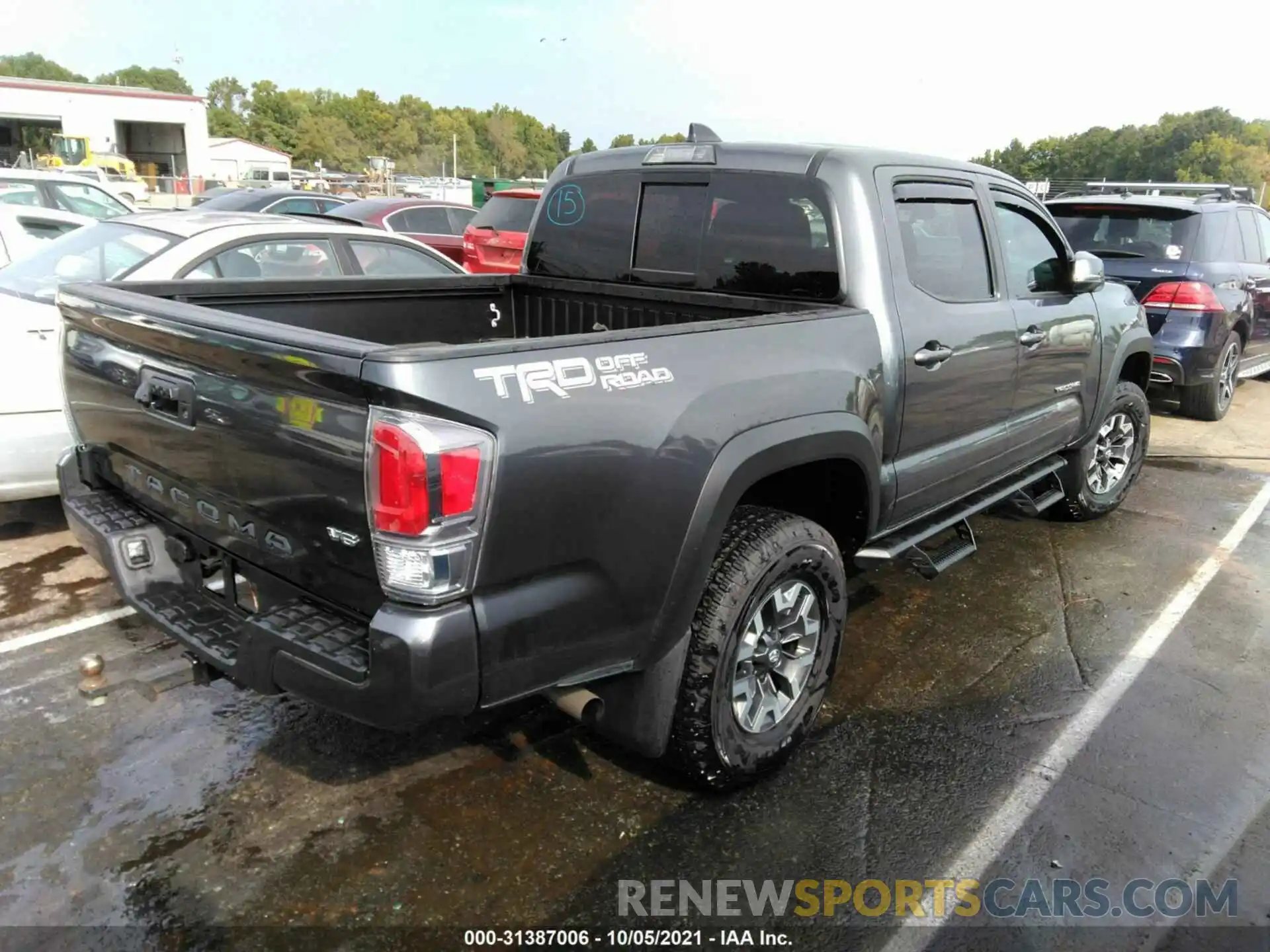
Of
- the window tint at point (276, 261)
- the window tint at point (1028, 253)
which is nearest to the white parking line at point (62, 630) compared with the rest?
the window tint at point (276, 261)

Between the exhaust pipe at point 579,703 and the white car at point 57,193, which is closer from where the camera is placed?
the exhaust pipe at point 579,703

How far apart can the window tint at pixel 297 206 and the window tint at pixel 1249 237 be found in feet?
39.4

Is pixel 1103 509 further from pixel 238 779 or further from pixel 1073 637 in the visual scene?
pixel 238 779

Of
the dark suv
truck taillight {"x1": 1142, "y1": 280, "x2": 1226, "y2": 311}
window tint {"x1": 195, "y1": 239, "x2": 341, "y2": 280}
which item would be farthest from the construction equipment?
truck taillight {"x1": 1142, "y1": 280, "x2": 1226, "y2": 311}

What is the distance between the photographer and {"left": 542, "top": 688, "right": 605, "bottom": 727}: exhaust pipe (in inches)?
99.8

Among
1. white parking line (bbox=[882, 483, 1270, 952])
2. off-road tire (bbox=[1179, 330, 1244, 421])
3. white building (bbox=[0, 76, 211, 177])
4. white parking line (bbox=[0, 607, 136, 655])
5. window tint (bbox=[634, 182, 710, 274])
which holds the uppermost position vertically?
white building (bbox=[0, 76, 211, 177])

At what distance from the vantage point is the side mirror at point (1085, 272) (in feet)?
14.6

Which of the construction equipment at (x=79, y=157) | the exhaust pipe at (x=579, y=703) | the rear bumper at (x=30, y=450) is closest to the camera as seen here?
the exhaust pipe at (x=579, y=703)

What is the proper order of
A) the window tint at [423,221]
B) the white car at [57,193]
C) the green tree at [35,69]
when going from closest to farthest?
the white car at [57,193] → the window tint at [423,221] → the green tree at [35,69]

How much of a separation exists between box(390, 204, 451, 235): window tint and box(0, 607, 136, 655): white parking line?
8.74 m

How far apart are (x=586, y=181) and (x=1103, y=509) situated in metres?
3.84

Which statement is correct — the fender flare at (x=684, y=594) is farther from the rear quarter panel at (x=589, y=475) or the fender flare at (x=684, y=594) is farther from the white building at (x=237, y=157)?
the white building at (x=237, y=157)

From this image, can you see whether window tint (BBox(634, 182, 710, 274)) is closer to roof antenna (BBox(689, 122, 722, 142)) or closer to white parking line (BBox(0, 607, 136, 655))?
roof antenna (BBox(689, 122, 722, 142))

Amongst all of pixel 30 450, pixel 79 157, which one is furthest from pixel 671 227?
pixel 79 157
